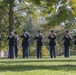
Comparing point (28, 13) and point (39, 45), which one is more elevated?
point (28, 13)

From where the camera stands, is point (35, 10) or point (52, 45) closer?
point (52, 45)

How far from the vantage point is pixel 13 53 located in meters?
27.9

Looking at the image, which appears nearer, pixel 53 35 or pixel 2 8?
pixel 53 35

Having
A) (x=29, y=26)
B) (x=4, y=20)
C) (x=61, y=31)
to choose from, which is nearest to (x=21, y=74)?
(x=4, y=20)

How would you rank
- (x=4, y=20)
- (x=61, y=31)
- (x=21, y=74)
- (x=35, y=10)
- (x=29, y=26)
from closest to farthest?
(x=21, y=74), (x=35, y=10), (x=4, y=20), (x=61, y=31), (x=29, y=26)

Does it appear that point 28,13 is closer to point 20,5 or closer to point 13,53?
point 20,5

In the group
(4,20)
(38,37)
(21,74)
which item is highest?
(4,20)

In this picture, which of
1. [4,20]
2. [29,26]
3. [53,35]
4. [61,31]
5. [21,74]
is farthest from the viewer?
[29,26]

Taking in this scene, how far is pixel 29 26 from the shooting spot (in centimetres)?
10112

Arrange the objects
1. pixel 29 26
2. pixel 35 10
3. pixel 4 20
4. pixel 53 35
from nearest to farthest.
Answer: pixel 53 35, pixel 35 10, pixel 4 20, pixel 29 26

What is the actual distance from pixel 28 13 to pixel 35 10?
3.18 feet

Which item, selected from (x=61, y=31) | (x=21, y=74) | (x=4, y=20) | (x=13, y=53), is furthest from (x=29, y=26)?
(x=21, y=74)

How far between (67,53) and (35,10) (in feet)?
51.0

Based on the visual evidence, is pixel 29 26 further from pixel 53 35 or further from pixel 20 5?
pixel 53 35
